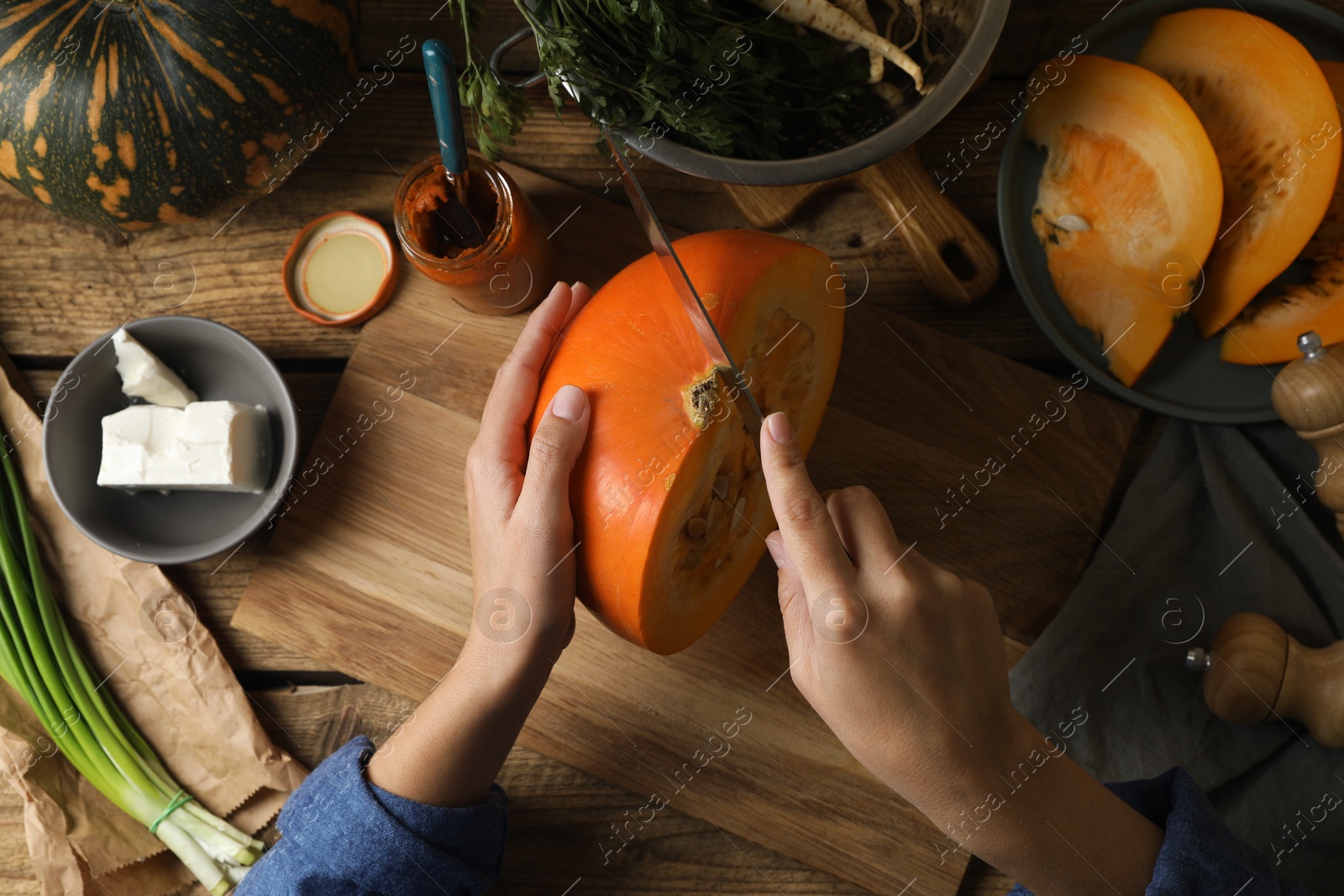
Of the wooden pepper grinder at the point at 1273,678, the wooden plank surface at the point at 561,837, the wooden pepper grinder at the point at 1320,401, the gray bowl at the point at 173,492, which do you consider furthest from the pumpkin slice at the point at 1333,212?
the gray bowl at the point at 173,492

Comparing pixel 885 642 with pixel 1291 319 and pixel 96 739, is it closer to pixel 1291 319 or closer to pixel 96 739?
pixel 1291 319

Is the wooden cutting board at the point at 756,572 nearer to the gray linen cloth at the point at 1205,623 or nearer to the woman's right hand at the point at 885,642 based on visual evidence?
the gray linen cloth at the point at 1205,623

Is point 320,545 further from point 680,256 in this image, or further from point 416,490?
point 680,256

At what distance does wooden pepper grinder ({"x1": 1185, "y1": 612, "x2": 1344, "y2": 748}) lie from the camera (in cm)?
93

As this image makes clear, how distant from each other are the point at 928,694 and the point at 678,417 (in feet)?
1.12

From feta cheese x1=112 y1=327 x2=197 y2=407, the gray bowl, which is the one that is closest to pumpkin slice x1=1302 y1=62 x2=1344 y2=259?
the gray bowl

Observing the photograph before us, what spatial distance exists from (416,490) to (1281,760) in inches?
40.5

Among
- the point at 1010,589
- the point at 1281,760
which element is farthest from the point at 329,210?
the point at 1281,760

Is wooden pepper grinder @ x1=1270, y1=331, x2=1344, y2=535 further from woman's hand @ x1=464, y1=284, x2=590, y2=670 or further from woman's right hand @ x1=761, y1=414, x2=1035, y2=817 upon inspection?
woman's hand @ x1=464, y1=284, x2=590, y2=670

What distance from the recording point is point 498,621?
95 centimetres

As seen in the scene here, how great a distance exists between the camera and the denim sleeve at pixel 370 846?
95cm

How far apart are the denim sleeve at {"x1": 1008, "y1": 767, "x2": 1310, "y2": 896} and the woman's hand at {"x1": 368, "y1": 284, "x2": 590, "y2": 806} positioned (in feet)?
2.07

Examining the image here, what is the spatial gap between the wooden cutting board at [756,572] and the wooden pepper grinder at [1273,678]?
0.56 feet

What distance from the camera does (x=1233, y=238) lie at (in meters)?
1.00
